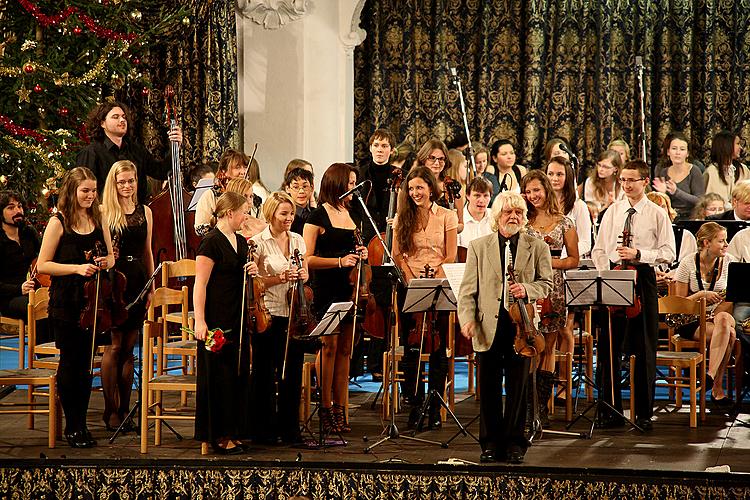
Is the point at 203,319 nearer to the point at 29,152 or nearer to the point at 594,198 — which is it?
the point at 29,152

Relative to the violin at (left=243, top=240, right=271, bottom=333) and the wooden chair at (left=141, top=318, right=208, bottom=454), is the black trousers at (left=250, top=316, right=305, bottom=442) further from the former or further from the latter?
the wooden chair at (left=141, top=318, right=208, bottom=454)

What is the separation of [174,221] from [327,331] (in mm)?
3063

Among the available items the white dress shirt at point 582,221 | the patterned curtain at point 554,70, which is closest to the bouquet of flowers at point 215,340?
the white dress shirt at point 582,221

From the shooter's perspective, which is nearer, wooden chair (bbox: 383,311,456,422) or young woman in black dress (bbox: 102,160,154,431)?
young woman in black dress (bbox: 102,160,154,431)

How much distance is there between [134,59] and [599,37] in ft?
15.9

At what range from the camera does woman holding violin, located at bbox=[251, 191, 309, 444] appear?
6031 millimetres

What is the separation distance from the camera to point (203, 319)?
227 inches

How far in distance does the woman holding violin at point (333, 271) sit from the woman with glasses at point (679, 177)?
4.14 metres

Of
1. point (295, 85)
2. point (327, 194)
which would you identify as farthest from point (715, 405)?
point (295, 85)

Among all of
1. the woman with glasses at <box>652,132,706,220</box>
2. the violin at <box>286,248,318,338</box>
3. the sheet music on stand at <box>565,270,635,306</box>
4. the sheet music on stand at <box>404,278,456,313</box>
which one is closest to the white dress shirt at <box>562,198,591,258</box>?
the sheet music on stand at <box>565,270,635,306</box>

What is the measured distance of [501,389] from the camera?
569 cm

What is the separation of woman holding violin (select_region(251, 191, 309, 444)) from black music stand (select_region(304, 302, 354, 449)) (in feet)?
0.44

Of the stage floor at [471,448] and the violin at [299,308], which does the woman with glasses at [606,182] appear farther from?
the violin at [299,308]

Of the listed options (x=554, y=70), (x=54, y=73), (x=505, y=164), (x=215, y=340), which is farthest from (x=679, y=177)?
(x=215, y=340)
